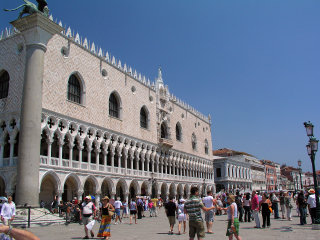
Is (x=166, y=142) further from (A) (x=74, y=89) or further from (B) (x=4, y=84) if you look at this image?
(B) (x=4, y=84)

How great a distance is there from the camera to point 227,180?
179 feet

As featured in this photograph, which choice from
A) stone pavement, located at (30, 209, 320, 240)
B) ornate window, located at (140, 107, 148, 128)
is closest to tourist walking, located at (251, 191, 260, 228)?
stone pavement, located at (30, 209, 320, 240)

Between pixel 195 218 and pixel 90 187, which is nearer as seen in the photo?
pixel 195 218

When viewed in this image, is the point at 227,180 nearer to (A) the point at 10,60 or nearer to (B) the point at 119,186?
(B) the point at 119,186

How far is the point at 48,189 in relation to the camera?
21.5 meters

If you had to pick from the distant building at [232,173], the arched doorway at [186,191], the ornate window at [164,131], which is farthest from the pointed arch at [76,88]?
the distant building at [232,173]

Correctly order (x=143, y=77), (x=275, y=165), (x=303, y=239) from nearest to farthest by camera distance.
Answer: (x=303, y=239) → (x=143, y=77) → (x=275, y=165)

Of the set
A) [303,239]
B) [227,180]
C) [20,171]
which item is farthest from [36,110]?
[227,180]

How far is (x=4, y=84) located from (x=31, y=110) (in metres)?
9.06

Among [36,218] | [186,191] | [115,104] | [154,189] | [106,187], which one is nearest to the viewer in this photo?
[36,218]

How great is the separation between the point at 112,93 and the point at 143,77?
6269 mm

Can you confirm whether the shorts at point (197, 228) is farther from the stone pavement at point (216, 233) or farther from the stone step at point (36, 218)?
the stone step at point (36, 218)

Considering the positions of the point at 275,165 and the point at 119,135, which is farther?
the point at 275,165

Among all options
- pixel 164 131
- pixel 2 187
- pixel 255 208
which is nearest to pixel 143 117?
pixel 164 131
